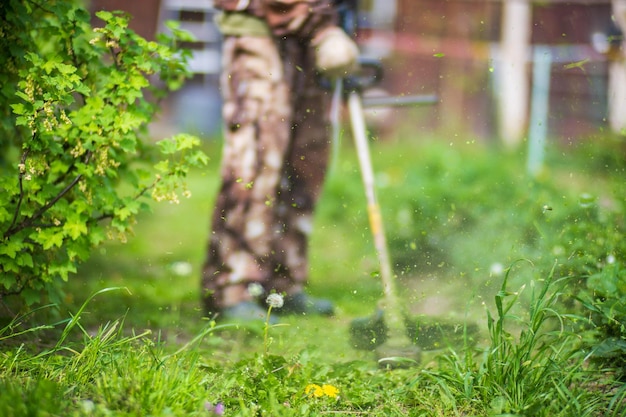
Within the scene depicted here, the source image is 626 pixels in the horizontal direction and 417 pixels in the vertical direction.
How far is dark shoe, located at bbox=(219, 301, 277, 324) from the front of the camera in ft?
9.38

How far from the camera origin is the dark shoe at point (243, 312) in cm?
286

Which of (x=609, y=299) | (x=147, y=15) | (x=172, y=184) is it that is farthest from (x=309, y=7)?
(x=147, y=15)

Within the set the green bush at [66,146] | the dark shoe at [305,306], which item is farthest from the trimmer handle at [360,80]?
the dark shoe at [305,306]

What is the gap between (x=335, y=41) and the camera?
9.20 ft

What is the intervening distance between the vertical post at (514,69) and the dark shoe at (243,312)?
17.0ft

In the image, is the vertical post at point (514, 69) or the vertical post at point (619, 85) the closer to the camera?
the vertical post at point (619, 85)

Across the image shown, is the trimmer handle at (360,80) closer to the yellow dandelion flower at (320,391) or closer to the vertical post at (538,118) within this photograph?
the yellow dandelion flower at (320,391)

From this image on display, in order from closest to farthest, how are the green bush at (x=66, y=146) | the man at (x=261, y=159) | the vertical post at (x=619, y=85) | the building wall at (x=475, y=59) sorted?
1. the green bush at (x=66, y=146)
2. the man at (x=261, y=159)
3. the vertical post at (x=619, y=85)
4. the building wall at (x=475, y=59)

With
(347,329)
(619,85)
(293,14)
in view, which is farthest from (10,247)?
(619,85)

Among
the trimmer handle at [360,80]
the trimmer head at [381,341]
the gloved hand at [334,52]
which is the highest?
the gloved hand at [334,52]

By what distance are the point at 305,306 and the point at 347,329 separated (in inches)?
7.5

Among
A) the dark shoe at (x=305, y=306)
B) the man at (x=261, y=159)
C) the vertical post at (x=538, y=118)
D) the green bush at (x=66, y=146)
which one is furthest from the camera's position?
the vertical post at (x=538, y=118)

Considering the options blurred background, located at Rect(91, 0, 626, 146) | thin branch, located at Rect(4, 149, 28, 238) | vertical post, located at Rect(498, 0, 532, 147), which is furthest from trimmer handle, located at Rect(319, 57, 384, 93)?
vertical post, located at Rect(498, 0, 532, 147)

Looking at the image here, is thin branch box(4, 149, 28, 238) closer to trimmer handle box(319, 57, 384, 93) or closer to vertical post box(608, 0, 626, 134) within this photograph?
trimmer handle box(319, 57, 384, 93)
